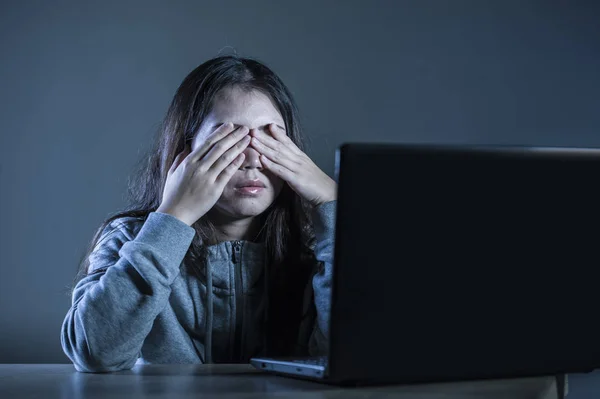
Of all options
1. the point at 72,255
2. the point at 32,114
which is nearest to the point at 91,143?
the point at 32,114

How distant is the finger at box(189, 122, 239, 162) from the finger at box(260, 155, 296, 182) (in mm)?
78

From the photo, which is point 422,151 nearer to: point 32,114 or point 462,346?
point 462,346

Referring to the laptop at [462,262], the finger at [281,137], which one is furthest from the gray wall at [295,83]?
the laptop at [462,262]

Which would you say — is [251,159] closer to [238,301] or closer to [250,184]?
[250,184]

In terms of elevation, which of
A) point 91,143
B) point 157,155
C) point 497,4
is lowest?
point 157,155

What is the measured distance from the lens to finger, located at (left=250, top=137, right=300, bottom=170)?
1302 mm

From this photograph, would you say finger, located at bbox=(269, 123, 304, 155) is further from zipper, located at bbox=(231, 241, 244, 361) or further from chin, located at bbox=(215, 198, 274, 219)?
zipper, located at bbox=(231, 241, 244, 361)

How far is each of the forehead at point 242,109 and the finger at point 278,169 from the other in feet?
0.27

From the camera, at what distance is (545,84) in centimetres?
225

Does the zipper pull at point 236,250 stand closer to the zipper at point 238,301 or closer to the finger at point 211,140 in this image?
the zipper at point 238,301

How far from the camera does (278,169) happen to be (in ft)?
4.30

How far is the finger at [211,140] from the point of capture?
1275mm

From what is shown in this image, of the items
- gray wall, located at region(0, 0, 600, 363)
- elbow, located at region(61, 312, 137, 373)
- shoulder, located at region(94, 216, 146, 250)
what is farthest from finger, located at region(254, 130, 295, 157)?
gray wall, located at region(0, 0, 600, 363)

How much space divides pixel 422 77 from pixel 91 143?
3.41 ft
